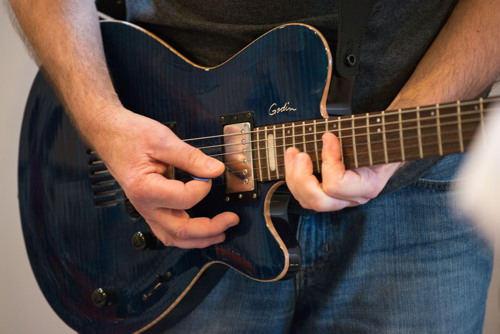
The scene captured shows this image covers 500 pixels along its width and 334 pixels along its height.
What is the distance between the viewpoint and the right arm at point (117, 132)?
933mm

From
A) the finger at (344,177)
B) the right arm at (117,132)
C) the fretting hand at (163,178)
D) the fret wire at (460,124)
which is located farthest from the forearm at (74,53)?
the fret wire at (460,124)

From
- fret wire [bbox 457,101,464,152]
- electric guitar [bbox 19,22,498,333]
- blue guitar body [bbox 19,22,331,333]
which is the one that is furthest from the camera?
blue guitar body [bbox 19,22,331,333]

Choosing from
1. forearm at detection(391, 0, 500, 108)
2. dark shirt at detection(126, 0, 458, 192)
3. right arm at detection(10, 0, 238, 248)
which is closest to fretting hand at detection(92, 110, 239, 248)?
right arm at detection(10, 0, 238, 248)

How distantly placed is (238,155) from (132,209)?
272 mm

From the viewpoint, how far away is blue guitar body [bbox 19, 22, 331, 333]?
0.91 metres

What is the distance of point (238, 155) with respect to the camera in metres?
0.95

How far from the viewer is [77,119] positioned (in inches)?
43.9

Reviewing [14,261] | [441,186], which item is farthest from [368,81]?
Result: [14,261]

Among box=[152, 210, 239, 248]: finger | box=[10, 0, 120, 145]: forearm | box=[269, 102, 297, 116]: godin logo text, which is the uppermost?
box=[10, 0, 120, 145]: forearm

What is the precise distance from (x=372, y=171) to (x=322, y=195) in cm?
8

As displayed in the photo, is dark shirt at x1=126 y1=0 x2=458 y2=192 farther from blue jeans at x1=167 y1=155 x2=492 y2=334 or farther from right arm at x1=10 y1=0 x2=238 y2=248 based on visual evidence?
right arm at x1=10 y1=0 x2=238 y2=248

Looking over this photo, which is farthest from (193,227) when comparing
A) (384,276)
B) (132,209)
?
(384,276)

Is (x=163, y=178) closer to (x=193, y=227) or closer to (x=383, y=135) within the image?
(x=193, y=227)

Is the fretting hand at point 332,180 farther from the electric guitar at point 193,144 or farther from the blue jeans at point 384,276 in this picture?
the blue jeans at point 384,276
